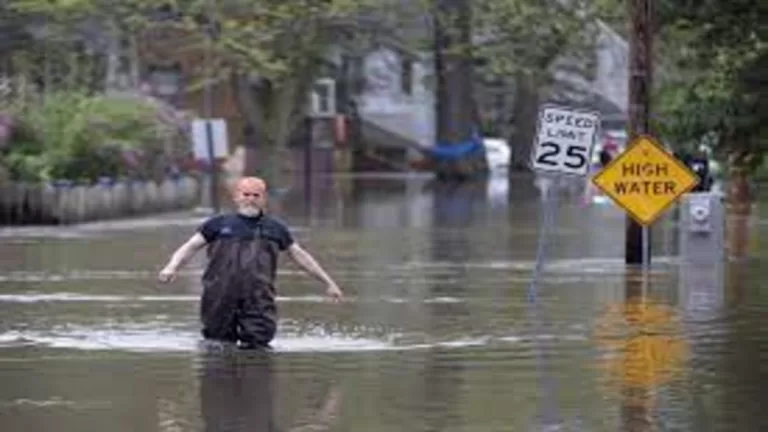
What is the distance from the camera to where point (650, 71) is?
23.6 meters

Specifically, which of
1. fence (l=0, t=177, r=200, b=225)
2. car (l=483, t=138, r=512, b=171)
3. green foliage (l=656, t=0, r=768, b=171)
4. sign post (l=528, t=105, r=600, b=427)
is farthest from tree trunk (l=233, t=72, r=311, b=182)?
sign post (l=528, t=105, r=600, b=427)

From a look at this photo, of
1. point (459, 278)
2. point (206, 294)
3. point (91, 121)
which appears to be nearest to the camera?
point (206, 294)

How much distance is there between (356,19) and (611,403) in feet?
121

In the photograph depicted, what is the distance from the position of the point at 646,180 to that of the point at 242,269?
25.0 feet

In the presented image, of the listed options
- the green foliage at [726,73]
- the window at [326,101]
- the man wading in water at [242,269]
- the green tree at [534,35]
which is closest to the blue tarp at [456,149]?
the window at [326,101]

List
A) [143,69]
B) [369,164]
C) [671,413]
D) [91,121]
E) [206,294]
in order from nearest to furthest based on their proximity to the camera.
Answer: [671,413]
[206,294]
[91,121]
[143,69]
[369,164]

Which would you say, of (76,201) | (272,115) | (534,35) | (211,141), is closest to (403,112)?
(272,115)

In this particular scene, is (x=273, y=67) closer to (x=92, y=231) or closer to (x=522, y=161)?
(x=92, y=231)

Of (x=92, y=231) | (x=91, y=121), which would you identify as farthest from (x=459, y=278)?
(x=91, y=121)

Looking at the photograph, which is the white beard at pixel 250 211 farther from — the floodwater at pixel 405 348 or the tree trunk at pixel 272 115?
the tree trunk at pixel 272 115

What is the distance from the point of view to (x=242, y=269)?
14258mm

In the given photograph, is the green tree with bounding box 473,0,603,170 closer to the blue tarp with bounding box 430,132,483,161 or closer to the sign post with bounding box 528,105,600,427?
the blue tarp with bounding box 430,132,483,161

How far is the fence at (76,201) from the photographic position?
116 feet

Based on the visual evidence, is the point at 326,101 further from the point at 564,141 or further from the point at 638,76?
the point at 564,141
